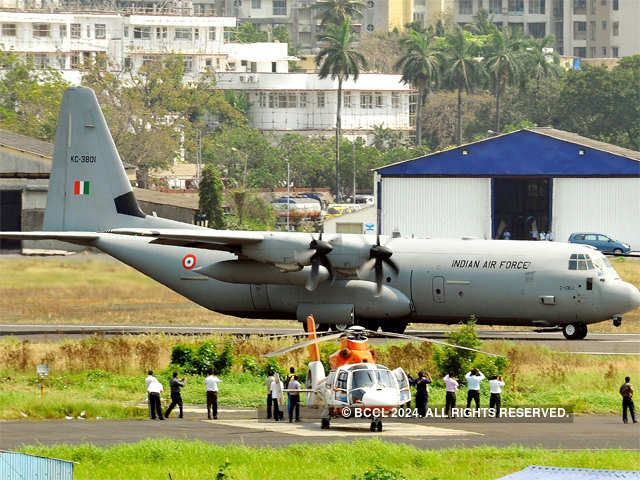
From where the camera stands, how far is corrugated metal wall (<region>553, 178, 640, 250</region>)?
292ft

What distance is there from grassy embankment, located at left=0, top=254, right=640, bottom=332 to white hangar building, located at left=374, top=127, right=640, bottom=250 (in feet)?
100

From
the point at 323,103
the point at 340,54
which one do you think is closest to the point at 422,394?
the point at 340,54

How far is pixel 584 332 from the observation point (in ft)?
157

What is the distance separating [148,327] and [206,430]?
21.9 m

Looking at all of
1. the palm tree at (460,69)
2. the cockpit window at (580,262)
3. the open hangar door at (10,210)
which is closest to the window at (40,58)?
the palm tree at (460,69)

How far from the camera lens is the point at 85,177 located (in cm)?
5247

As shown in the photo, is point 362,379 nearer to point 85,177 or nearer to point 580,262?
point 580,262

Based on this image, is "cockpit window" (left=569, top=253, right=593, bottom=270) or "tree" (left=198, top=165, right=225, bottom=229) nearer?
"cockpit window" (left=569, top=253, right=593, bottom=270)

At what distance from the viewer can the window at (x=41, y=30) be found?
182 metres

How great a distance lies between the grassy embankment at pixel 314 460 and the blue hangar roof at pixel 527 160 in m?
62.1

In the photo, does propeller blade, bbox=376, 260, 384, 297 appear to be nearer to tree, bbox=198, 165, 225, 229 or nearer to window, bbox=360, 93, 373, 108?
tree, bbox=198, 165, 225, 229

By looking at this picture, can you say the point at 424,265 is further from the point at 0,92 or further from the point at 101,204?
the point at 0,92

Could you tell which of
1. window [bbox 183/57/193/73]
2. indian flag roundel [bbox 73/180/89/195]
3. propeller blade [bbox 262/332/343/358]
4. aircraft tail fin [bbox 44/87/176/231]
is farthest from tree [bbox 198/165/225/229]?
window [bbox 183/57/193/73]

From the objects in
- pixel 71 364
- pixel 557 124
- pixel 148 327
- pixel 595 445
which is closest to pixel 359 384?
pixel 595 445
